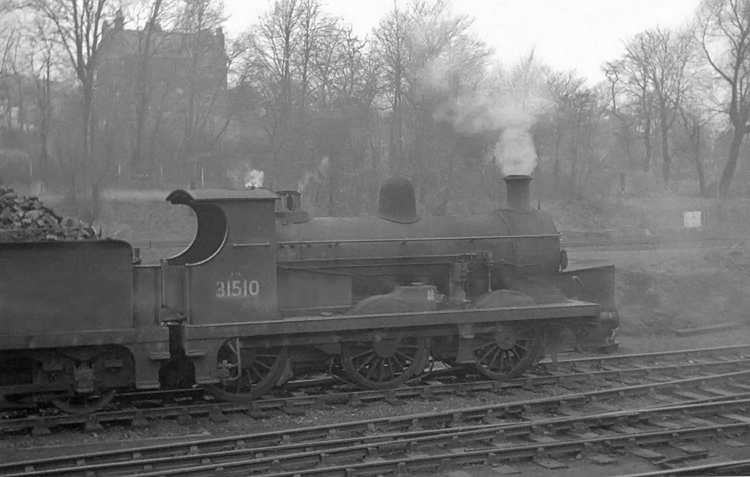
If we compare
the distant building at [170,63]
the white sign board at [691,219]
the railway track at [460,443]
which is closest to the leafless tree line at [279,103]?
the distant building at [170,63]

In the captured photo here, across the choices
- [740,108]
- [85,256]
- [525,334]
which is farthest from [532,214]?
[740,108]

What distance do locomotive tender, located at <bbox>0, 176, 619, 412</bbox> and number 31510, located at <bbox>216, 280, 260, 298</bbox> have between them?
0.02 meters

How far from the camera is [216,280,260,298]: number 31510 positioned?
8953 millimetres

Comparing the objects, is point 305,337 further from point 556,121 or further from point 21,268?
point 556,121

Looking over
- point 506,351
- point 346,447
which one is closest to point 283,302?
point 346,447

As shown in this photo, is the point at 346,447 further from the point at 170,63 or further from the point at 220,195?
the point at 170,63

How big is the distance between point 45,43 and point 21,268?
2021cm

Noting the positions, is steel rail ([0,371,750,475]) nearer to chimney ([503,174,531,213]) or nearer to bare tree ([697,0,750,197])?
chimney ([503,174,531,213])

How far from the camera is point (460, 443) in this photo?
8.00 metres

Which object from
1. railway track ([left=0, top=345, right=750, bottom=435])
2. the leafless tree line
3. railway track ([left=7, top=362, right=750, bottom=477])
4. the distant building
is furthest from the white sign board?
railway track ([left=7, top=362, right=750, bottom=477])

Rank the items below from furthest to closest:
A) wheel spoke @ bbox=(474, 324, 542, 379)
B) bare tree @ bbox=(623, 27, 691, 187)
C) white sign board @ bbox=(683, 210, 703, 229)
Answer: bare tree @ bbox=(623, 27, 691, 187), white sign board @ bbox=(683, 210, 703, 229), wheel spoke @ bbox=(474, 324, 542, 379)

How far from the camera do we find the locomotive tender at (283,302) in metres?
8.36

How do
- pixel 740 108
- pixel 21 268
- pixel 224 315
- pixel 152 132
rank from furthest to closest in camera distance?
pixel 740 108 → pixel 152 132 → pixel 224 315 → pixel 21 268

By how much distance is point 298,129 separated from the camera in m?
26.3
